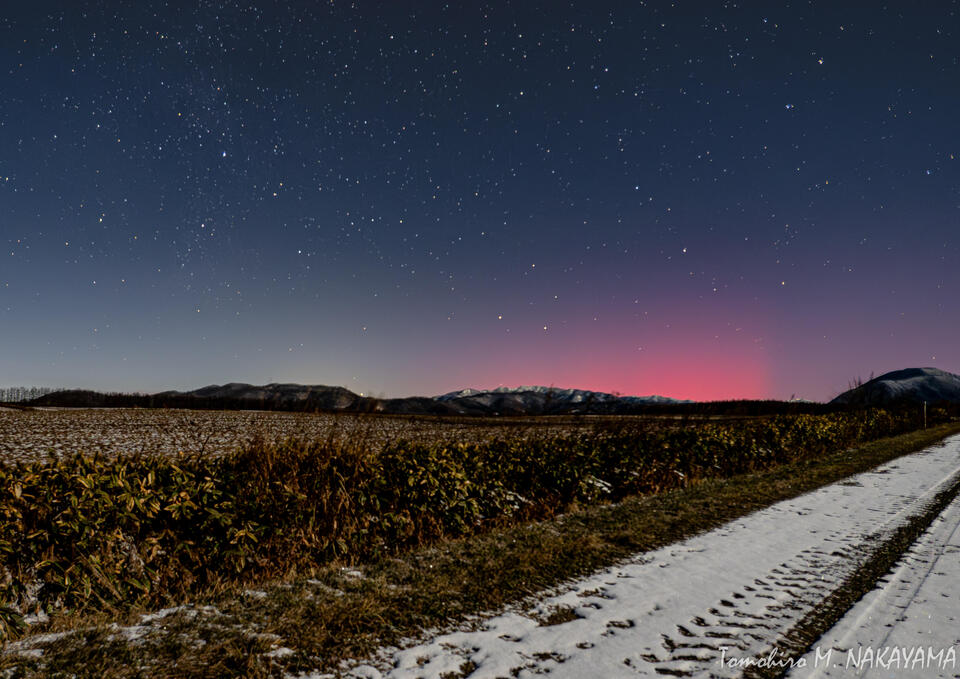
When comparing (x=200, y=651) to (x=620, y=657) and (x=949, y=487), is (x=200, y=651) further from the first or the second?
(x=949, y=487)

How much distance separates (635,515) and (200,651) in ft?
19.5

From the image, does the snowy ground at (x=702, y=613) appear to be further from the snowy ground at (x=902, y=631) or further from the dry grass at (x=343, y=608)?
the dry grass at (x=343, y=608)

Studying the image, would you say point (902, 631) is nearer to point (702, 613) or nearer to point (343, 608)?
point (702, 613)

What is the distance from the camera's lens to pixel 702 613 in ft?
13.4

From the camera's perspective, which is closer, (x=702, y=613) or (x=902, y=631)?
(x=902, y=631)

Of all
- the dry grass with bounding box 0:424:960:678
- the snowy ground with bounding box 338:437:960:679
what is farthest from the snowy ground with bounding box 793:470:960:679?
the dry grass with bounding box 0:424:960:678

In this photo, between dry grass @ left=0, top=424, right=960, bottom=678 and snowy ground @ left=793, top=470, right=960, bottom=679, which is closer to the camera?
dry grass @ left=0, top=424, right=960, bottom=678

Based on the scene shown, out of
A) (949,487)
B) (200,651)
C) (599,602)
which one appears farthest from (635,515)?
(949,487)

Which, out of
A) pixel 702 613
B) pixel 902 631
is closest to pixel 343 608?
pixel 702 613

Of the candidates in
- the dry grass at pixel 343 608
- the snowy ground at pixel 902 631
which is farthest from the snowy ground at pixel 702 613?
the dry grass at pixel 343 608

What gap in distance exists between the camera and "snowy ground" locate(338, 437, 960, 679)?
3.28 m

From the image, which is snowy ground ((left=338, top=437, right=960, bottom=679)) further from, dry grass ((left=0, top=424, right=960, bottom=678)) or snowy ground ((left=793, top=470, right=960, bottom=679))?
dry grass ((left=0, top=424, right=960, bottom=678))

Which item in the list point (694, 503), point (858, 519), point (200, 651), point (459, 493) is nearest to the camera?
point (200, 651)

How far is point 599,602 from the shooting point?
4.29 metres
